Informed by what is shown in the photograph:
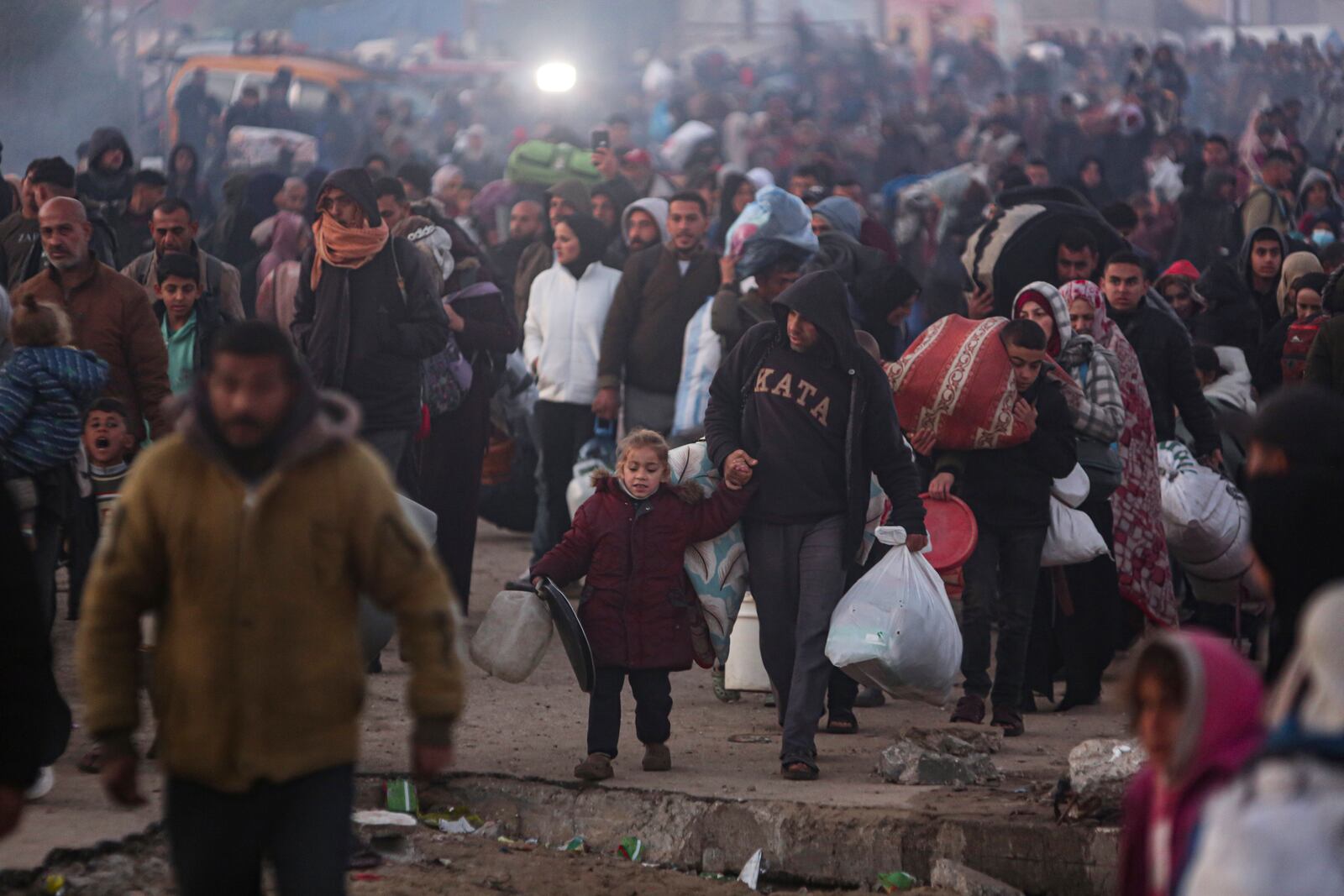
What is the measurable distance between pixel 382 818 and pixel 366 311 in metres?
2.32

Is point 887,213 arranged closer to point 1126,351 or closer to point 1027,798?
point 1126,351

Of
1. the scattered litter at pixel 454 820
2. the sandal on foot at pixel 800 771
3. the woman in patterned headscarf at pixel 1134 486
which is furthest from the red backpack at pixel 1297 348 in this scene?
the scattered litter at pixel 454 820

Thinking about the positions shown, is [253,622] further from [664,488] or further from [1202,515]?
[1202,515]

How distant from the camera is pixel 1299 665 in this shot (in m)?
3.15

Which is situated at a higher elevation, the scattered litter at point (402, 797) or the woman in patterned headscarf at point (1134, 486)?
the woman in patterned headscarf at point (1134, 486)

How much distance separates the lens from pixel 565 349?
10.4 metres

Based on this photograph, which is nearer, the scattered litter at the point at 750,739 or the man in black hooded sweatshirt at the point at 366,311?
the scattered litter at the point at 750,739

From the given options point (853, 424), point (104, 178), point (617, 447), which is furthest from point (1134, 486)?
point (104, 178)

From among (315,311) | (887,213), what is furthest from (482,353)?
(887,213)

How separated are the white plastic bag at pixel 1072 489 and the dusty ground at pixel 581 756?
92 centimetres

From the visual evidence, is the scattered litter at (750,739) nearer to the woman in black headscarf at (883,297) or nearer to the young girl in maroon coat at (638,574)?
the young girl in maroon coat at (638,574)

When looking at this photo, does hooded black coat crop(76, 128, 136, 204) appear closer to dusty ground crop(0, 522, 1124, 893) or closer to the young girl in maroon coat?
dusty ground crop(0, 522, 1124, 893)

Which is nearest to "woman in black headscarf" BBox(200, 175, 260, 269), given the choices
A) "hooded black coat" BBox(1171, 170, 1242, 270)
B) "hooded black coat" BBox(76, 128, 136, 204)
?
"hooded black coat" BBox(76, 128, 136, 204)

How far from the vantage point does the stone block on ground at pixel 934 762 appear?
22.8ft
